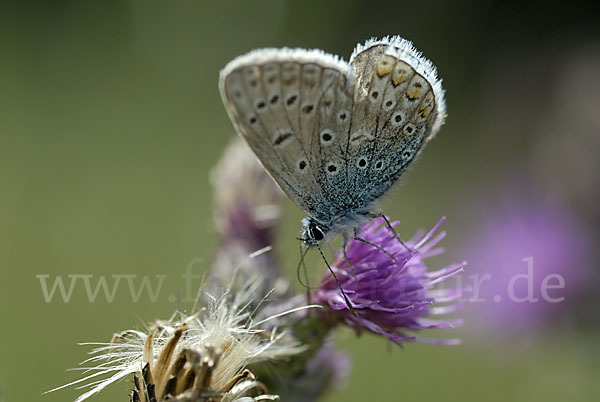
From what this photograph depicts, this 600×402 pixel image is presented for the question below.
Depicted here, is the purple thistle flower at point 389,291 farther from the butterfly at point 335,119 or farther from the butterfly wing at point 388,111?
the butterfly wing at point 388,111

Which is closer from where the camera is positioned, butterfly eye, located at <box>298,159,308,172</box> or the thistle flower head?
the thistle flower head

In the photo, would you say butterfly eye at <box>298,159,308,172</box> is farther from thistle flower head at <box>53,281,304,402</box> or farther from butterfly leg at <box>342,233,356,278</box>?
thistle flower head at <box>53,281,304,402</box>

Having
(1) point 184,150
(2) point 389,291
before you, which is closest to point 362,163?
(2) point 389,291

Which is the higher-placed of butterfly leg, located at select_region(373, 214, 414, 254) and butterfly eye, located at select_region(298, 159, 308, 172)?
butterfly eye, located at select_region(298, 159, 308, 172)

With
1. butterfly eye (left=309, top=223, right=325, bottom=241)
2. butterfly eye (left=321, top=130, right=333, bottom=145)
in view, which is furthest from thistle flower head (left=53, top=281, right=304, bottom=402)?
butterfly eye (left=321, top=130, right=333, bottom=145)

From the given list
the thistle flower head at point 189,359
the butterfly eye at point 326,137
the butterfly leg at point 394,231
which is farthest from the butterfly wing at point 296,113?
the thistle flower head at point 189,359

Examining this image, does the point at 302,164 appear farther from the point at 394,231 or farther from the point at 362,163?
the point at 394,231
